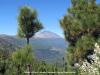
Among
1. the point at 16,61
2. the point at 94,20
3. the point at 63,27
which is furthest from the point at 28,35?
the point at 16,61

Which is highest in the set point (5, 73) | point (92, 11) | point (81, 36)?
point (92, 11)

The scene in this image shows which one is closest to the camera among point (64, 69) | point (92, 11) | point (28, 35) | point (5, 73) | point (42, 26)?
point (5, 73)

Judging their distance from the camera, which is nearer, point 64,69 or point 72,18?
point 64,69

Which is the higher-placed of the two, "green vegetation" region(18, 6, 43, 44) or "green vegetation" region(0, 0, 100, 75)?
"green vegetation" region(18, 6, 43, 44)

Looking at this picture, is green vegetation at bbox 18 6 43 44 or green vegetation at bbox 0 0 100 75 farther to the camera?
green vegetation at bbox 18 6 43 44

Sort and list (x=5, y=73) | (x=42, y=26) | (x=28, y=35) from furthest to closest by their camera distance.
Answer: (x=42, y=26), (x=28, y=35), (x=5, y=73)

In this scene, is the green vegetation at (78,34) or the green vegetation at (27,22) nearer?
the green vegetation at (78,34)

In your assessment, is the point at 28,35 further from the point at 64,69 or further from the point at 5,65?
the point at 5,65

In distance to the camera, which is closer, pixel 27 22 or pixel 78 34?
pixel 78 34

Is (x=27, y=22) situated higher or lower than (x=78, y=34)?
higher

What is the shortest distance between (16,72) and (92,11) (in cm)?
653

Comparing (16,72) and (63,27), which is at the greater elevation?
(63,27)

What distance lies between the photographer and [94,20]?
2022 cm

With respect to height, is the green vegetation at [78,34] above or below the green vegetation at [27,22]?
below
